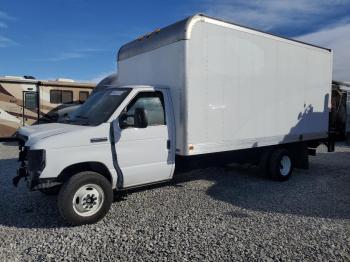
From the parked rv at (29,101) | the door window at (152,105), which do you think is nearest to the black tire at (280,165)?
the door window at (152,105)

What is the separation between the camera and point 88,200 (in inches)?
205

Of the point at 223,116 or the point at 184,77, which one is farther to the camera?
the point at 223,116

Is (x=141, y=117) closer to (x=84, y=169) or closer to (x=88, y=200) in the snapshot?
(x=84, y=169)

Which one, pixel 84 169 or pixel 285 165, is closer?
pixel 84 169

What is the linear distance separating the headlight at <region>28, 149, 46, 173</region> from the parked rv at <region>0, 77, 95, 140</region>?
33.8 ft

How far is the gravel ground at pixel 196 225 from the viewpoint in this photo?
4.22m

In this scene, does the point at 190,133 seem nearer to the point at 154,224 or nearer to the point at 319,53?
the point at 154,224

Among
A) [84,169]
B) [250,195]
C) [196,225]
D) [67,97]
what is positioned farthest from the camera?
[67,97]

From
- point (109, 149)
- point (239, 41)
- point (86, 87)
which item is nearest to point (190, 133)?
point (109, 149)

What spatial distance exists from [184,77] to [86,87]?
443 inches

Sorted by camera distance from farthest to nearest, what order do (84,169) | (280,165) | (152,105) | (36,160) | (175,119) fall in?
1. (280,165)
2. (175,119)
3. (152,105)
4. (84,169)
5. (36,160)

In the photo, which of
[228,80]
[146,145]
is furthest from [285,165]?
[146,145]

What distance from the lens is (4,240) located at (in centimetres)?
462

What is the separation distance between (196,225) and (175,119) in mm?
1925
